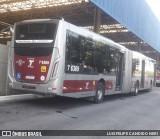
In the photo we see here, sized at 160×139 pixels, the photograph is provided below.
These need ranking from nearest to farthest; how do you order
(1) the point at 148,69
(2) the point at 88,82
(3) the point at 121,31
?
(2) the point at 88,82, (1) the point at 148,69, (3) the point at 121,31

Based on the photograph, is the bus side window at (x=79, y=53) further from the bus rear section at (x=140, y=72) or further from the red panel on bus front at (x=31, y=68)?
the bus rear section at (x=140, y=72)

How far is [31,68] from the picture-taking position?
10.8 m

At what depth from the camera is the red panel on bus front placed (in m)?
10.5

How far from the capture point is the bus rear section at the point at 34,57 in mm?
10414

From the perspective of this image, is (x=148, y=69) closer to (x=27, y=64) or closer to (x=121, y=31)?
(x=121, y=31)

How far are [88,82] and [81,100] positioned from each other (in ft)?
6.67

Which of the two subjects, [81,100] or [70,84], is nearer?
[70,84]

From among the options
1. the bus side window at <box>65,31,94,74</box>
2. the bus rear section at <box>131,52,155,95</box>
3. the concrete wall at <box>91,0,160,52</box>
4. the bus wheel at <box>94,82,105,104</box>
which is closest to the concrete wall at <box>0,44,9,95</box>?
the bus side window at <box>65,31,94,74</box>

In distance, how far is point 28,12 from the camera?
2909 cm

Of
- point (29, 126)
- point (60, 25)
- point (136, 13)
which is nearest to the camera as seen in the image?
point (29, 126)

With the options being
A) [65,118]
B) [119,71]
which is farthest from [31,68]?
[119,71]

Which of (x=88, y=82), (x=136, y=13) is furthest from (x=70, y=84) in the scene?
(x=136, y=13)

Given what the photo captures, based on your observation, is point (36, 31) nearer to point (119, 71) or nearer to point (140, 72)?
point (119, 71)

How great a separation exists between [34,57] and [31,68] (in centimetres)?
43
